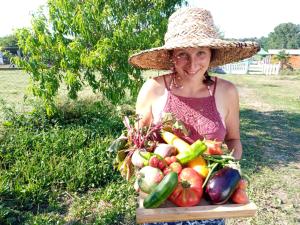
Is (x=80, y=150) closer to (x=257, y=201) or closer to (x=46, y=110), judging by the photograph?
(x=46, y=110)

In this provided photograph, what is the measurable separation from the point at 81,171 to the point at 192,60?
3.03 m

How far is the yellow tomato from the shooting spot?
1.62 metres

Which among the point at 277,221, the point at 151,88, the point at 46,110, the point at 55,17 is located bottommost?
the point at 277,221

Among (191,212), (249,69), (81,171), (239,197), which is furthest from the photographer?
(249,69)

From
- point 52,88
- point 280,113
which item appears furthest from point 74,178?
point 280,113

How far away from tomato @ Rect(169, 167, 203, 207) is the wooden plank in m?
0.03

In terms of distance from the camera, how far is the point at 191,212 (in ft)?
4.62

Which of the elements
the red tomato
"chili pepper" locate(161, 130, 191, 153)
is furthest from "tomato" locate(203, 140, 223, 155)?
the red tomato

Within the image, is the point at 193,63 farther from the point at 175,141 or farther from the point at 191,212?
the point at 191,212

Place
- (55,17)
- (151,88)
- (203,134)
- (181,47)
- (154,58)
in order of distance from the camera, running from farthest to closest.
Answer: (55,17) < (154,58) < (151,88) < (203,134) < (181,47)

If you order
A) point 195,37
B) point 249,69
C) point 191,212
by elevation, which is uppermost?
point 195,37

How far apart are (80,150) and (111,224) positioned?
5.18 ft

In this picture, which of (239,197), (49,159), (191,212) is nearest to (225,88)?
(239,197)

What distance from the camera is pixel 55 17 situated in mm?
5363
